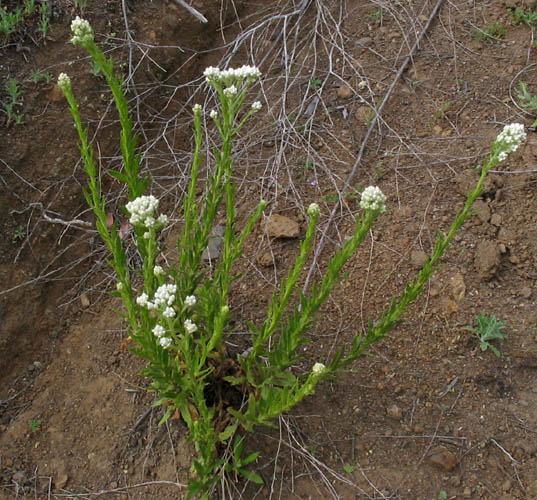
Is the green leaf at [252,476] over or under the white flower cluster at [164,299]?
under

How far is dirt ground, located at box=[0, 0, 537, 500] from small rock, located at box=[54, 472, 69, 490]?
22 mm

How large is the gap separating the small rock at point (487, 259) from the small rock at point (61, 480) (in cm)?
256

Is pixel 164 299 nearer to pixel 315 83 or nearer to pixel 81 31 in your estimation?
pixel 81 31

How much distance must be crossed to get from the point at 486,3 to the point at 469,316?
2.67 metres

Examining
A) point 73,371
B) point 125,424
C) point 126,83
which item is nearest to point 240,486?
point 125,424

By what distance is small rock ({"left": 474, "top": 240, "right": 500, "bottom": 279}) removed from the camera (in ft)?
10.2

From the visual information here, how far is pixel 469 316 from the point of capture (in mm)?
3012

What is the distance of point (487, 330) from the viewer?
2.87 metres

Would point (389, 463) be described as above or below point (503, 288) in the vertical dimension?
below

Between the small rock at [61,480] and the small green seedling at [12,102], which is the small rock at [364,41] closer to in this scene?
the small green seedling at [12,102]

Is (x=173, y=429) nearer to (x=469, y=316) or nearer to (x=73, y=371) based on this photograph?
(x=73, y=371)

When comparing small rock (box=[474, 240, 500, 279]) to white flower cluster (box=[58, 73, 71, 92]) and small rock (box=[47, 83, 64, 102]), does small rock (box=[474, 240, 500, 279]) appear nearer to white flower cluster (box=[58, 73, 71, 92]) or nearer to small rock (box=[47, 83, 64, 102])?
white flower cluster (box=[58, 73, 71, 92])

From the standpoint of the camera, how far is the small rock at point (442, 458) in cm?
263

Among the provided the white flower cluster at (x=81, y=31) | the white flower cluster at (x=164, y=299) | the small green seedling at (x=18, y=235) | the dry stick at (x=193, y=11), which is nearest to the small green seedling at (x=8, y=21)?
the dry stick at (x=193, y=11)
